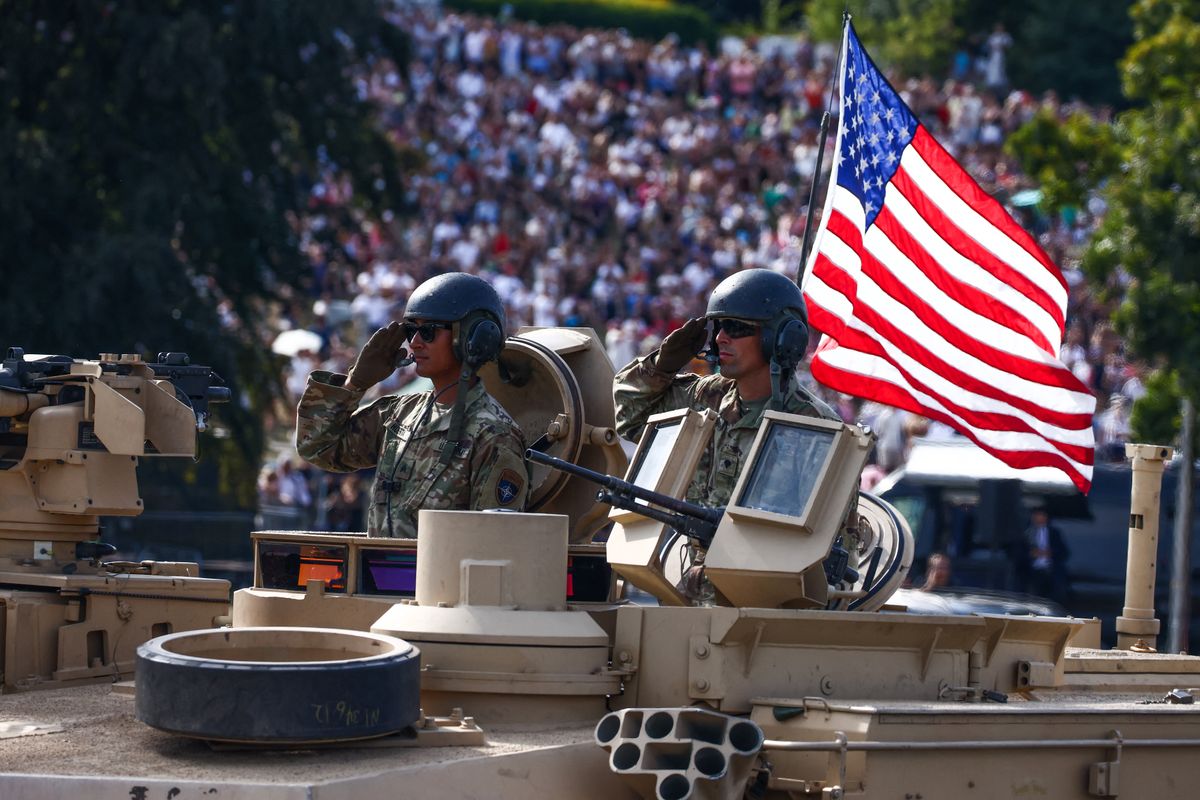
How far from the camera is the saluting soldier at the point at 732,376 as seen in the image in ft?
28.5

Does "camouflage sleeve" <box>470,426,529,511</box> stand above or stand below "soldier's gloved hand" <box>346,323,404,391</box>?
below

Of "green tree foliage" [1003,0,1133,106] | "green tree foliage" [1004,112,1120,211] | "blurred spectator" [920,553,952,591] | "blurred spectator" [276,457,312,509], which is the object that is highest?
"green tree foliage" [1003,0,1133,106]

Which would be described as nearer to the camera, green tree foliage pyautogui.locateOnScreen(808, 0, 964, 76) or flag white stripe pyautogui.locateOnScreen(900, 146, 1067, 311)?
flag white stripe pyautogui.locateOnScreen(900, 146, 1067, 311)

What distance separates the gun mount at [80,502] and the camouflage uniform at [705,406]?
6.22 feet

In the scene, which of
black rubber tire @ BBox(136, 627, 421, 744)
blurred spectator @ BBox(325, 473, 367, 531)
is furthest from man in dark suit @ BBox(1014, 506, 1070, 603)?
black rubber tire @ BBox(136, 627, 421, 744)

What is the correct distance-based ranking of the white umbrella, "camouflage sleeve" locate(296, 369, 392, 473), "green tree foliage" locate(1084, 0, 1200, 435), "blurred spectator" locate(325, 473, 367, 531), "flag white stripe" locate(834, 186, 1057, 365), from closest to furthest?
"camouflage sleeve" locate(296, 369, 392, 473), "flag white stripe" locate(834, 186, 1057, 365), "green tree foliage" locate(1084, 0, 1200, 435), "blurred spectator" locate(325, 473, 367, 531), the white umbrella

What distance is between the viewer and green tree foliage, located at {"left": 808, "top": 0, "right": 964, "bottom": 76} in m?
54.9

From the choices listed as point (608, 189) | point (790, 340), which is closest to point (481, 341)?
point (790, 340)

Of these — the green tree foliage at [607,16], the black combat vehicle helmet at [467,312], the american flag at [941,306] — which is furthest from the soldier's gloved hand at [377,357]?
the green tree foliage at [607,16]

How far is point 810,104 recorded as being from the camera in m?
44.0

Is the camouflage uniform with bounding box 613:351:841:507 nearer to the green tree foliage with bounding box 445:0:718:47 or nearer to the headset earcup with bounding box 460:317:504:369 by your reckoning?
the headset earcup with bounding box 460:317:504:369

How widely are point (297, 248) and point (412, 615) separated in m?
15.3

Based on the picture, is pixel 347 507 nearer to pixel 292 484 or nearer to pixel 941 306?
pixel 292 484

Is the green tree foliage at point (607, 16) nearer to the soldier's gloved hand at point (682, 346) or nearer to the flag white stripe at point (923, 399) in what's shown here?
the flag white stripe at point (923, 399)
